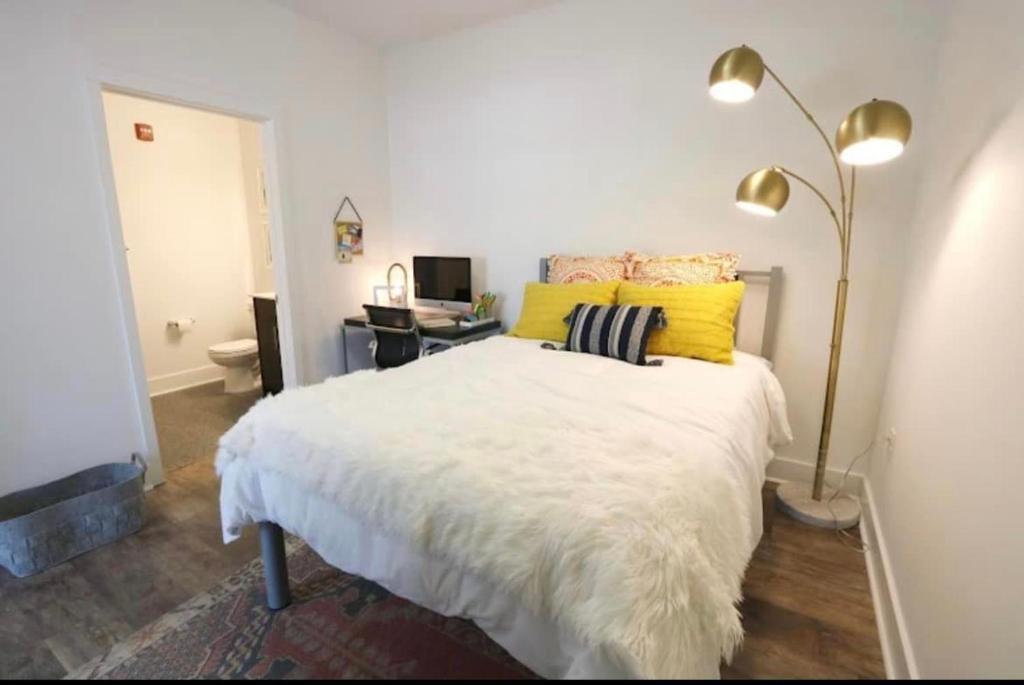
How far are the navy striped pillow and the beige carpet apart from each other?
2341mm

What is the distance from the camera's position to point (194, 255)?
163 inches

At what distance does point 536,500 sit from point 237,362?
3.72 m

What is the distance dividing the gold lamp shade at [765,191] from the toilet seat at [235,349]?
370 cm

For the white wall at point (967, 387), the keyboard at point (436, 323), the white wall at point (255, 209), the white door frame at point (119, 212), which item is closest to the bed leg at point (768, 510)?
the white wall at point (967, 387)

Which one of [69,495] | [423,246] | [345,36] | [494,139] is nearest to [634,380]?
[494,139]

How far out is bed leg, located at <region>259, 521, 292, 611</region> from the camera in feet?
5.31

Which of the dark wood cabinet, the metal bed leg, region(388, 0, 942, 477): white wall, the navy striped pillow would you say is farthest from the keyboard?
the dark wood cabinet

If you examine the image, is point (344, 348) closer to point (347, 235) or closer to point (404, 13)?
point (347, 235)

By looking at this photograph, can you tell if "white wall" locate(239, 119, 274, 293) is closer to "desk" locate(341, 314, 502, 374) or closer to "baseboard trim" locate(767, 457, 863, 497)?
"desk" locate(341, 314, 502, 374)

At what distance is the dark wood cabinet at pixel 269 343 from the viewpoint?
3.51 m

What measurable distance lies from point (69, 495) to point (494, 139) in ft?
9.95

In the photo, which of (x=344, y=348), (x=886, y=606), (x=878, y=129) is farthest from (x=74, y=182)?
(x=886, y=606)

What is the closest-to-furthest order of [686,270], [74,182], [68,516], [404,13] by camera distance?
1. [68,516]
2. [74,182]
3. [686,270]
4. [404,13]

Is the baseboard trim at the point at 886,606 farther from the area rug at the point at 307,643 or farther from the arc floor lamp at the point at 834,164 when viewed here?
the area rug at the point at 307,643
